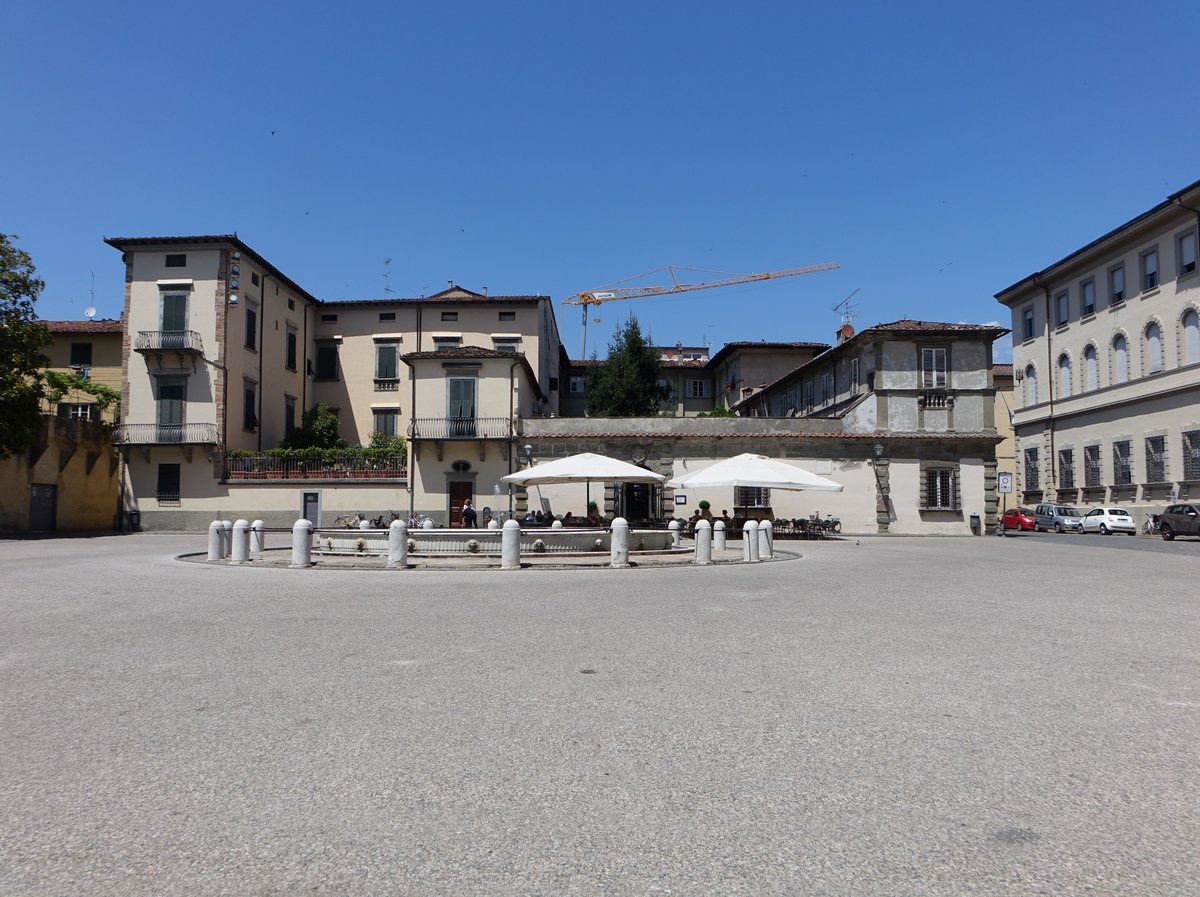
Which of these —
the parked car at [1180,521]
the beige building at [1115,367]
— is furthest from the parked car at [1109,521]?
the parked car at [1180,521]

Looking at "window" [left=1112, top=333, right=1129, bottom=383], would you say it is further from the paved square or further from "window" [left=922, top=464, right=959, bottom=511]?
the paved square

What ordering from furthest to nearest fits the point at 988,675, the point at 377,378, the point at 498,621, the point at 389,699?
the point at 377,378, the point at 498,621, the point at 988,675, the point at 389,699

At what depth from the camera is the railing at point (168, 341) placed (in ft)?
111

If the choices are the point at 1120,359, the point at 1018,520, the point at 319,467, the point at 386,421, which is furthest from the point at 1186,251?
the point at 319,467

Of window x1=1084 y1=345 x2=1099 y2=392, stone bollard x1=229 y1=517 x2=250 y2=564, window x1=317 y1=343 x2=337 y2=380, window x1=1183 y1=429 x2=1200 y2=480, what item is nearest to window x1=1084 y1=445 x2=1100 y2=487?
window x1=1084 y1=345 x2=1099 y2=392

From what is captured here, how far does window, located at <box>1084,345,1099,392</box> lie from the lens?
41000mm

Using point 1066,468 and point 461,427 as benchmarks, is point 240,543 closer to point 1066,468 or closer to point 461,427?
point 461,427

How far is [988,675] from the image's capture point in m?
6.01

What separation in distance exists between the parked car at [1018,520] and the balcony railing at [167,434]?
115ft

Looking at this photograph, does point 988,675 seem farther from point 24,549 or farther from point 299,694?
point 24,549

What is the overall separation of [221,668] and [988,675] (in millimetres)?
5502

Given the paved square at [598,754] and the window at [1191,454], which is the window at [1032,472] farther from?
the paved square at [598,754]

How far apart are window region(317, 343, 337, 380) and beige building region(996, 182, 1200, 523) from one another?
3651 centimetres

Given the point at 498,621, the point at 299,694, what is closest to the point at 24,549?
the point at 498,621
